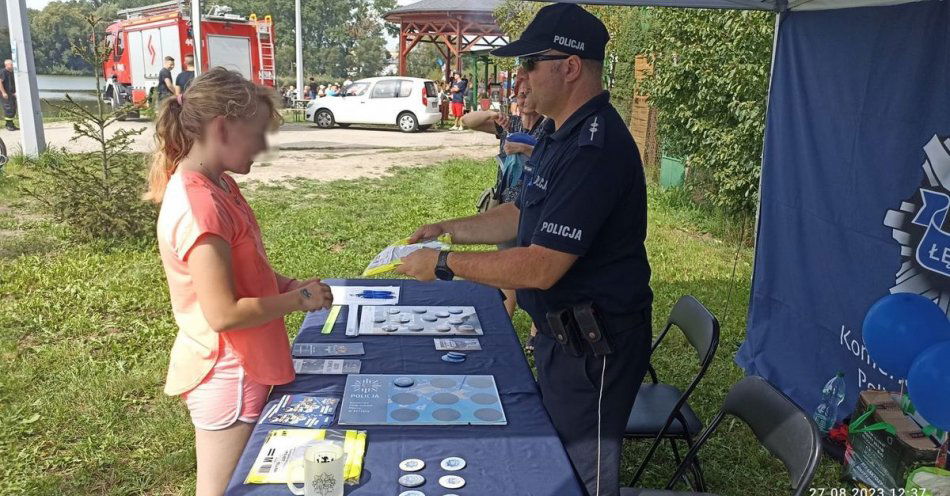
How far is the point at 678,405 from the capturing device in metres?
2.59

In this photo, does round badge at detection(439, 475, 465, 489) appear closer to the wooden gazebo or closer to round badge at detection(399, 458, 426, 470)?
round badge at detection(399, 458, 426, 470)

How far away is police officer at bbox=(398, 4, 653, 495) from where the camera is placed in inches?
77.7

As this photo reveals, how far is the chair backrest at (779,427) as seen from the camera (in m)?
1.90

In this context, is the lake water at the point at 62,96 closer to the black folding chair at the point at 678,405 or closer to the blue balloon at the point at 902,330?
the black folding chair at the point at 678,405

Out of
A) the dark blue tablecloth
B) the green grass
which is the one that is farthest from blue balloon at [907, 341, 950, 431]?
the dark blue tablecloth

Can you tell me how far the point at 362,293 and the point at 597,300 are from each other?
115cm

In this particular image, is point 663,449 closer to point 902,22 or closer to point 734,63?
point 902,22

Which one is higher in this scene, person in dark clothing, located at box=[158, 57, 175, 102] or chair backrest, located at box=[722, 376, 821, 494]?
person in dark clothing, located at box=[158, 57, 175, 102]

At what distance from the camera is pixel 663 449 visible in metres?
3.49

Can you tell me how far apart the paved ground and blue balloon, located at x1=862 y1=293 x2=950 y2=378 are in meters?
8.16

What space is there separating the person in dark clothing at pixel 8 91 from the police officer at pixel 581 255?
13.9 meters
